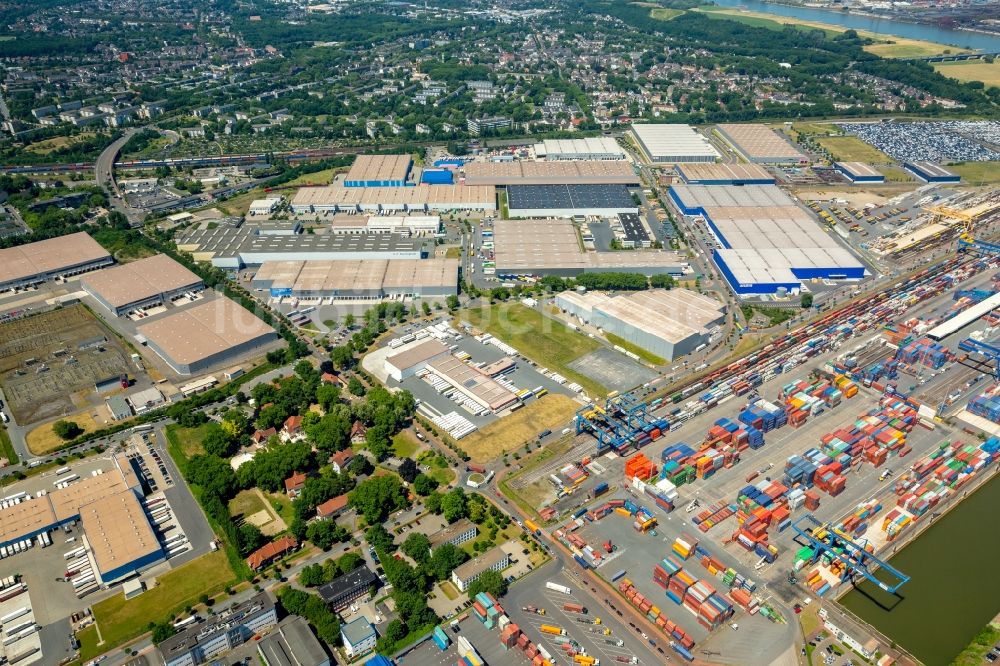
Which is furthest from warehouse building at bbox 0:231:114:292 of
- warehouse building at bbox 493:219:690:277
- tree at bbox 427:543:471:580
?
tree at bbox 427:543:471:580

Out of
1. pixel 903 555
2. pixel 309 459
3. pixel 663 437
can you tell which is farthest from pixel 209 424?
pixel 903 555

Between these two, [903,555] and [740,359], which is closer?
[903,555]

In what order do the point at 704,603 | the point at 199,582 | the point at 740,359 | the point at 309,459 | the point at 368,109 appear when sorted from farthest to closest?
1. the point at 368,109
2. the point at 740,359
3. the point at 309,459
4. the point at 199,582
5. the point at 704,603

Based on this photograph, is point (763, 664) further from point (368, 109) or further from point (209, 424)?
point (368, 109)

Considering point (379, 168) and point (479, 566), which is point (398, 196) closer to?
point (379, 168)

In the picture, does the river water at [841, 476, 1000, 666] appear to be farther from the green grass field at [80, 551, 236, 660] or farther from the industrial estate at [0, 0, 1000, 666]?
the green grass field at [80, 551, 236, 660]

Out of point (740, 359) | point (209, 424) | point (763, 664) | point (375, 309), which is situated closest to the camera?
point (763, 664)

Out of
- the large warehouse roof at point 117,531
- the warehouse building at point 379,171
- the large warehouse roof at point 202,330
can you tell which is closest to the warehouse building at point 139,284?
the large warehouse roof at point 202,330
